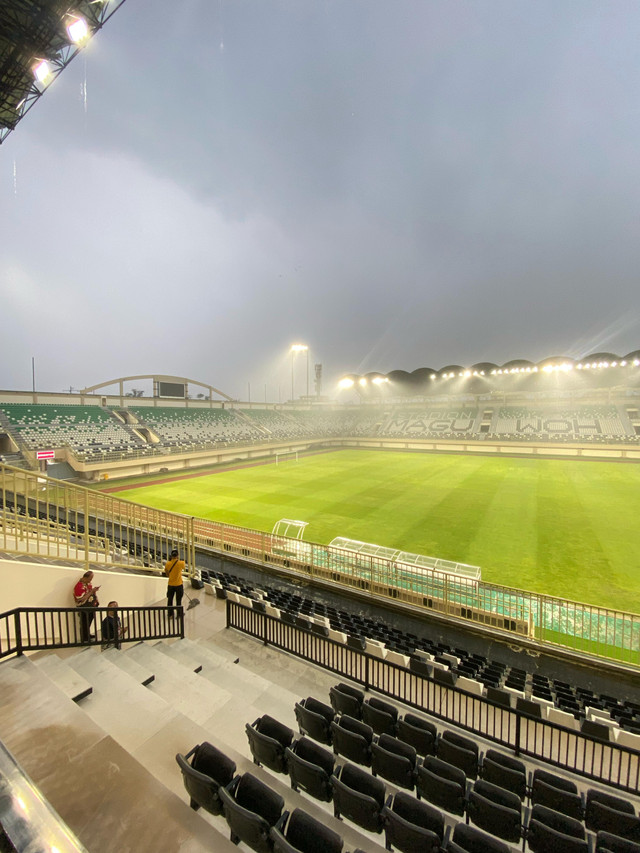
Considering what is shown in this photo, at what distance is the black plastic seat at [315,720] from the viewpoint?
4270 millimetres

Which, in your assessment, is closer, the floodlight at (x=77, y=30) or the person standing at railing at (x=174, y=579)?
the person standing at railing at (x=174, y=579)

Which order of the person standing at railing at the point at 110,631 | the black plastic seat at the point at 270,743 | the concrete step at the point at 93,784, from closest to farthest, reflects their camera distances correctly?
the concrete step at the point at 93,784, the black plastic seat at the point at 270,743, the person standing at railing at the point at 110,631

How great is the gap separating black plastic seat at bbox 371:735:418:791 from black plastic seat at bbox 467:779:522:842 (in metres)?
0.58

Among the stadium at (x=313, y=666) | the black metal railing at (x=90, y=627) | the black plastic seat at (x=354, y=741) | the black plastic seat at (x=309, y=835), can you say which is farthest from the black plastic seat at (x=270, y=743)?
the black metal railing at (x=90, y=627)

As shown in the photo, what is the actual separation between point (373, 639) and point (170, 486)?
23.0 meters

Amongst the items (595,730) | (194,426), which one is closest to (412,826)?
(595,730)

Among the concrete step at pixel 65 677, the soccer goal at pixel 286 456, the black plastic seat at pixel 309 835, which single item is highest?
the black plastic seat at pixel 309 835

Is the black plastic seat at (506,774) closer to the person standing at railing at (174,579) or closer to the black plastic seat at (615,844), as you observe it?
the black plastic seat at (615,844)

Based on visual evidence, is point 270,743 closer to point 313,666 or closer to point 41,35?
point 313,666

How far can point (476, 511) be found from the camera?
65.4 feet

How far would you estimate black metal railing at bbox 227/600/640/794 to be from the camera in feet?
15.5

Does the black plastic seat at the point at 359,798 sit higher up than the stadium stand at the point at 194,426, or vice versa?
the stadium stand at the point at 194,426

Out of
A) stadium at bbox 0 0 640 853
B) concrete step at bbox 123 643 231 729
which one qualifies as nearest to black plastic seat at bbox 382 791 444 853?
stadium at bbox 0 0 640 853

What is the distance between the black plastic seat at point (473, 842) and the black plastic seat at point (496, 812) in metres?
0.45
